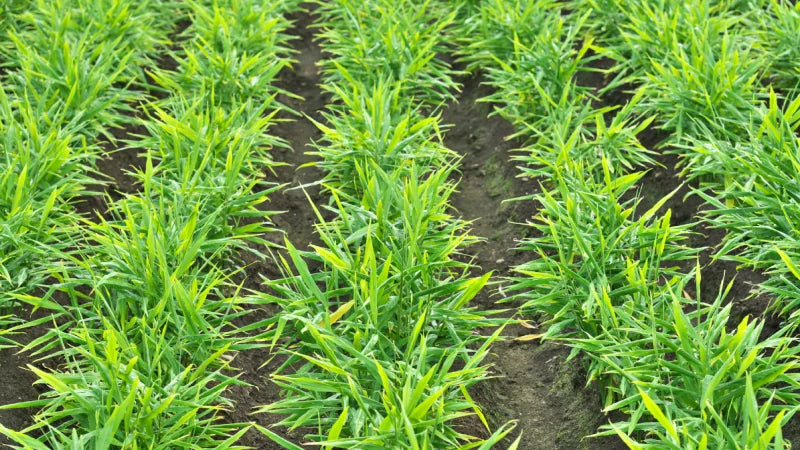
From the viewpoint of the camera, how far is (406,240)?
301cm

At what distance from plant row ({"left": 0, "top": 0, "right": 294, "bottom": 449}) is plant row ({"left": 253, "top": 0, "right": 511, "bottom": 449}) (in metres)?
0.25

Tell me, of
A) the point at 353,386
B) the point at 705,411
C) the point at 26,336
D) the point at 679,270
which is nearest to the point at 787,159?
the point at 679,270

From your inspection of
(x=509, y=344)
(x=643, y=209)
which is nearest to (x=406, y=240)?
(x=509, y=344)

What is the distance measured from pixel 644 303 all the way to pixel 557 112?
135 cm

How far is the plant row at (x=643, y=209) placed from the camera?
2.42 metres

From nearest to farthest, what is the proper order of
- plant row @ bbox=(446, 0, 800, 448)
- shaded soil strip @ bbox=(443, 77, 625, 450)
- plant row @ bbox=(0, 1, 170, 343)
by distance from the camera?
plant row @ bbox=(446, 0, 800, 448) → shaded soil strip @ bbox=(443, 77, 625, 450) → plant row @ bbox=(0, 1, 170, 343)

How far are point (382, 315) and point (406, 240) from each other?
32cm

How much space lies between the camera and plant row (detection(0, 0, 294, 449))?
2504 millimetres

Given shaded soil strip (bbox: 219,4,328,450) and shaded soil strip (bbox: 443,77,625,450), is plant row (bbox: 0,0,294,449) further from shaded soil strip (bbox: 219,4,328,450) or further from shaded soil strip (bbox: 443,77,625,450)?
shaded soil strip (bbox: 443,77,625,450)

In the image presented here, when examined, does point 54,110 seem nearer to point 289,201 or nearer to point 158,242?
point 289,201

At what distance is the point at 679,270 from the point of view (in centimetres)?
340

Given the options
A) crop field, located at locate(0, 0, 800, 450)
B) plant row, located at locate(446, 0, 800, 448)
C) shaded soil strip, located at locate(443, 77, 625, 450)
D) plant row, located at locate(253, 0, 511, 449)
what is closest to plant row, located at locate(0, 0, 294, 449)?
crop field, located at locate(0, 0, 800, 450)

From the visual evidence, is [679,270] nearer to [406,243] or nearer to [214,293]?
[406,243]

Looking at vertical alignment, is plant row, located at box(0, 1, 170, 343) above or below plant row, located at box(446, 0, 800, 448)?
below
